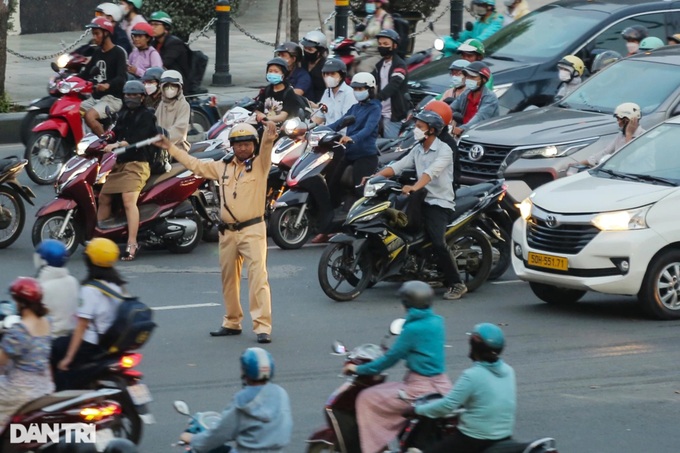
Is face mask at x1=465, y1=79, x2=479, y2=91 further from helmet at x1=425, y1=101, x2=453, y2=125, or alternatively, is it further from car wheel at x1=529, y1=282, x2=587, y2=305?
car wheel at x1=529, y1=282, x2=587, y2=305

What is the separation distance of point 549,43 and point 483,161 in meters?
3.23

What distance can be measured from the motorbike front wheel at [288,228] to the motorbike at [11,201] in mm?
2433

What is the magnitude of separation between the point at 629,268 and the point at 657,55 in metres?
4.53

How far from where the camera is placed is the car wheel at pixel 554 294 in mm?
12102

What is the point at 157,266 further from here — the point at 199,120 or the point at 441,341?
the point at 441,341

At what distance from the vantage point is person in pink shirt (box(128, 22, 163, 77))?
55.4 ft

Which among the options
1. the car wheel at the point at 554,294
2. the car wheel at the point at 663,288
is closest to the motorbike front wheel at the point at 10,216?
the car wheel at the point at 554,294

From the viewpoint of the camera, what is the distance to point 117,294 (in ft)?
25.8

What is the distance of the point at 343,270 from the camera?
38.9ft

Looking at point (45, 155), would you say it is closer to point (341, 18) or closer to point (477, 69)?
point (477, 69)

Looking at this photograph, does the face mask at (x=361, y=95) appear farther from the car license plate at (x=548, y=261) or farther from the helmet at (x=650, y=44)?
the helmet at (x=650, y=44)

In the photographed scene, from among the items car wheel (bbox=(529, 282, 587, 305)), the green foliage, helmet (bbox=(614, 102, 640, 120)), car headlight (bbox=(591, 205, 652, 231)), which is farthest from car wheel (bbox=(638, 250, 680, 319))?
the green foliage

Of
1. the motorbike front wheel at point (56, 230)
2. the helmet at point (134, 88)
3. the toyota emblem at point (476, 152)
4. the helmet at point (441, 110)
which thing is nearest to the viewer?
the helmet at point (441, 110)

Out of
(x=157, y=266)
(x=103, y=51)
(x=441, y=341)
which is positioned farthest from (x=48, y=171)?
(x=441, y=341)
